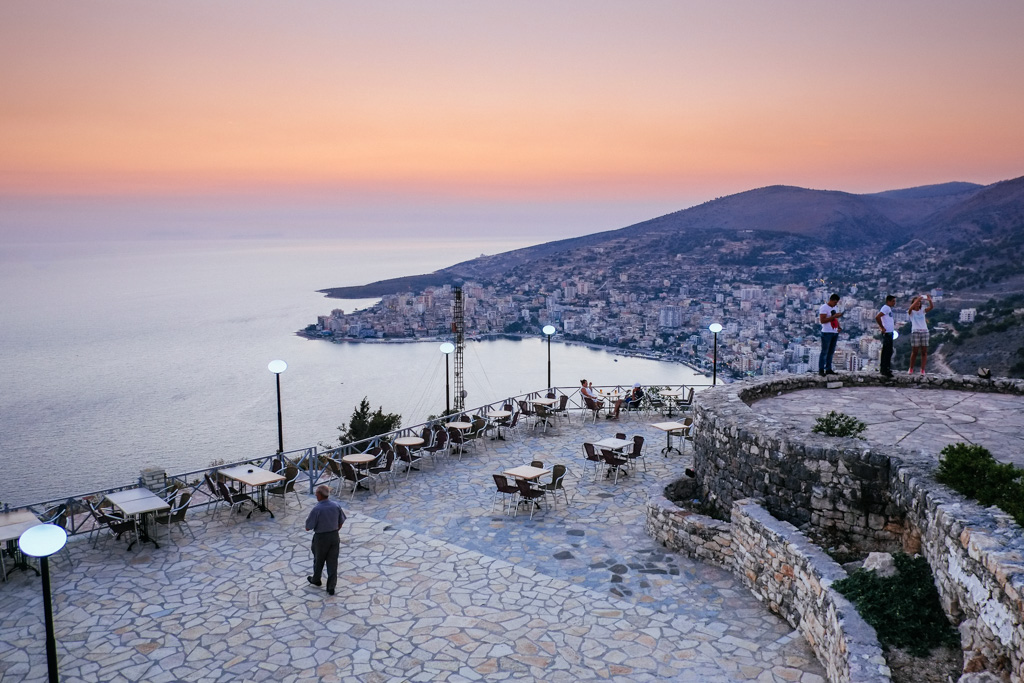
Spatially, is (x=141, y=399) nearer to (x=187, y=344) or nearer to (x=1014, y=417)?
(x=187, y=344)

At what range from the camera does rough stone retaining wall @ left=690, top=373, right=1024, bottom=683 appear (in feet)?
13.6

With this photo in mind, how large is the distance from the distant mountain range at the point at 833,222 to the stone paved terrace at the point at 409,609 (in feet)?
193

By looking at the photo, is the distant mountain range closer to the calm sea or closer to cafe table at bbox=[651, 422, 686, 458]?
the calm sea

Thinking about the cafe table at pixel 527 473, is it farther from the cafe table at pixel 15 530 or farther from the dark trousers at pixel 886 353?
the dark trousers at pixel 886 353

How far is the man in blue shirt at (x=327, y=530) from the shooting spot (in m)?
6.94

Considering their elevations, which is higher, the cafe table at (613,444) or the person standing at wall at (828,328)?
the person standing at wall at (828,328)

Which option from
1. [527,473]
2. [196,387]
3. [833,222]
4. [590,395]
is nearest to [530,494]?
[527,473]

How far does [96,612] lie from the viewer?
6.69 meters

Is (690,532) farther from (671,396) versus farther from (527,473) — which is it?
(671,396)

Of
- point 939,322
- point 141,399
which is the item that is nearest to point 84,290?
point 141,399

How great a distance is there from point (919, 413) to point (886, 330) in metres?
2.36

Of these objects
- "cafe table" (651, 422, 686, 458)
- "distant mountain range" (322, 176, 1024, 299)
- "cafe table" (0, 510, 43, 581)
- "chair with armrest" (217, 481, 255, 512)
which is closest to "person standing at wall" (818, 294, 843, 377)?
"cafe table" (651, 422, 686, 458)

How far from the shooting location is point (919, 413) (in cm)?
934

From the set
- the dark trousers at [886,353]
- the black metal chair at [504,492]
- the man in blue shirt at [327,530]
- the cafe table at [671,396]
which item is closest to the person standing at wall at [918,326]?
the dark trousers at [886,353]
